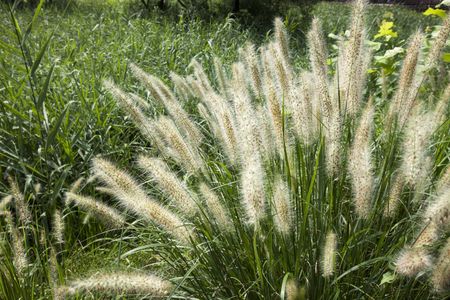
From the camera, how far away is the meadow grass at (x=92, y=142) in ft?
5.35

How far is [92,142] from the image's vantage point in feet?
9.78

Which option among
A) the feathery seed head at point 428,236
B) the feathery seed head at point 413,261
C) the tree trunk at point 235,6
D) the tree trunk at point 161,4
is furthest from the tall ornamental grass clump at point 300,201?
the tree trunk at point 161,4

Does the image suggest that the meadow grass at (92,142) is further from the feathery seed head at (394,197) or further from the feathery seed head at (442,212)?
the feathery seed head at (442,212)

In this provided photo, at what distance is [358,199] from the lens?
4.55 feet

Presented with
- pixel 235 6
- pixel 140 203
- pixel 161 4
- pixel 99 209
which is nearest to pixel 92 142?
pixel 99 209

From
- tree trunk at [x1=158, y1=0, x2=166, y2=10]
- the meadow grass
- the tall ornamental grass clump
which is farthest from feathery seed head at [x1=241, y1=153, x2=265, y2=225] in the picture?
tree trunk at [x1=158, y1=0, x2=166, y2=10]

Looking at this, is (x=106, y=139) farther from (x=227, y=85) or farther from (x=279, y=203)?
(x=279, y=203)

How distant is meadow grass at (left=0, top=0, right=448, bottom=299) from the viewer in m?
1.63

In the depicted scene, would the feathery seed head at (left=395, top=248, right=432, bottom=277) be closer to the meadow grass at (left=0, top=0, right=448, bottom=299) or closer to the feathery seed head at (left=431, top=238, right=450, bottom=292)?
the feathery seed head at (left=431, top=238, right=450, bottom=292)

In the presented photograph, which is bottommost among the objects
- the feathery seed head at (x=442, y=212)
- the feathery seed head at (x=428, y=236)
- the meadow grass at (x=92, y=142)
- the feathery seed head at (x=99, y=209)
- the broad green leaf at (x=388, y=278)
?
the meadow grass at (x=92, y=142)

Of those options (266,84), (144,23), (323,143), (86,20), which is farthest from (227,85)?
(86,20)

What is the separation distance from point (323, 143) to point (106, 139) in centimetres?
163

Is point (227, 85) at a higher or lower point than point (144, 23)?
higher

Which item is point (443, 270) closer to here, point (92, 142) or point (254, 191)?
point (254, 191)
